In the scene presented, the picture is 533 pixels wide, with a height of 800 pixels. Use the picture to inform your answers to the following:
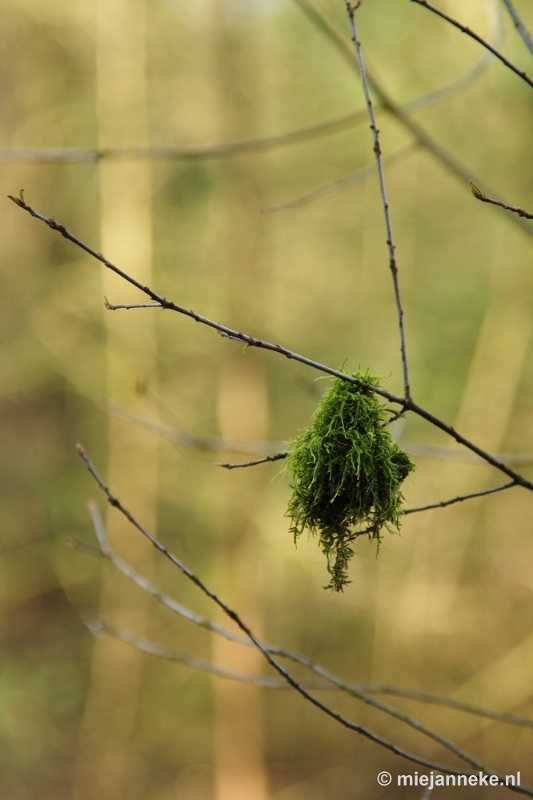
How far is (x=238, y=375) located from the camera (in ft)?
25.8

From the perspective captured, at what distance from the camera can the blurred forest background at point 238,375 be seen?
8016 mm

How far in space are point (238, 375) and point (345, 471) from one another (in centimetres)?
635

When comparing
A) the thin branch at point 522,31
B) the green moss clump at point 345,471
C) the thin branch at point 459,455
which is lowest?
the green moss clump at point 345,471

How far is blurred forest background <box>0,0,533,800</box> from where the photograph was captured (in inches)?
316

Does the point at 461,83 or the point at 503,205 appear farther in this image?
the point at 461,83

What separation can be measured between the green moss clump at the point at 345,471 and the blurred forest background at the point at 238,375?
6.04m

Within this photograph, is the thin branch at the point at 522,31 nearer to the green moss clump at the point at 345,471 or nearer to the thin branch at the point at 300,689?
the green moss clump at the point at 345,471

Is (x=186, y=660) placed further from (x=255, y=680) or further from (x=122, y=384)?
(x=122, y=384)

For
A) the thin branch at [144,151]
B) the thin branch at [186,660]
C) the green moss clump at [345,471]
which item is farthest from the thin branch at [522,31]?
the thin branch at [186,660]

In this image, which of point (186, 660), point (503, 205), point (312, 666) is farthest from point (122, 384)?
point (503, 205)

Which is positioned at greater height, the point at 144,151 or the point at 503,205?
the point at 144,151

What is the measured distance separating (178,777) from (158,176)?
28.6 feet

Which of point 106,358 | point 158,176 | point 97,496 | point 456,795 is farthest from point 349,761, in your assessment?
point 158,176

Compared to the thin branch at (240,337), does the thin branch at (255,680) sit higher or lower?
lower
